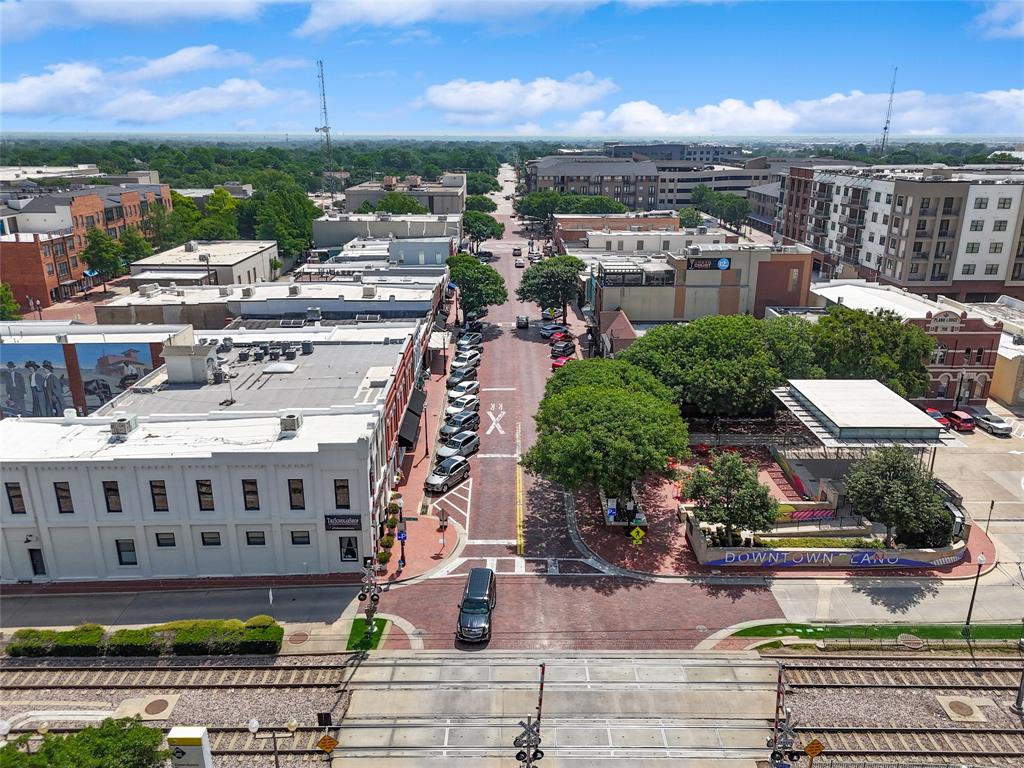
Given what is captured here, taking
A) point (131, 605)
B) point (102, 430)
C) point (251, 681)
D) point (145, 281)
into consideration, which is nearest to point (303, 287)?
point (145, 281)

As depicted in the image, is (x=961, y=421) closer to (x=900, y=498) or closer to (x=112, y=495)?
(x=900, y=498)

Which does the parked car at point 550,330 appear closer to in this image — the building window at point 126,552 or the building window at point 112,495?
the building window at point 126,552

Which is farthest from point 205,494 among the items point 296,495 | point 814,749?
point 814,749

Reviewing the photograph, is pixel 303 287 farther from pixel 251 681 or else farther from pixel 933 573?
pixel 933 573

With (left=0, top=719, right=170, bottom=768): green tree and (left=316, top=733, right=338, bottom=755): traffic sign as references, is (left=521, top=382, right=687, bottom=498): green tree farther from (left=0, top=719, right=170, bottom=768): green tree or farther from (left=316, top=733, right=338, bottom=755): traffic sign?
(left=0, top=719, right=170, bottom=768): green tree

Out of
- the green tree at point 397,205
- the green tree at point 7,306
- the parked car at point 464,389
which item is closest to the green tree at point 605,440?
the parked car at point 464,389
